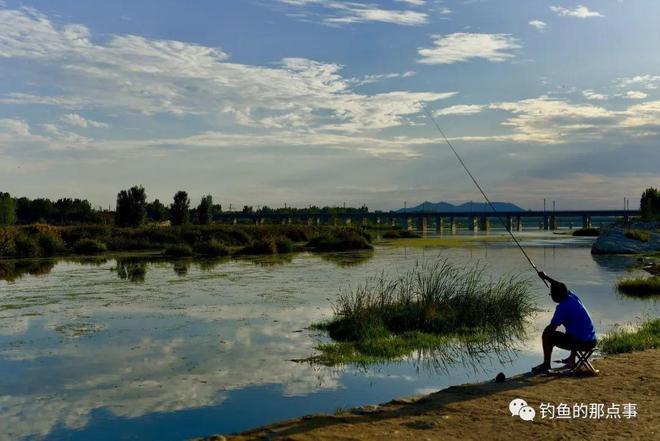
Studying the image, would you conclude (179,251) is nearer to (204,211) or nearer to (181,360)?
(181,360)

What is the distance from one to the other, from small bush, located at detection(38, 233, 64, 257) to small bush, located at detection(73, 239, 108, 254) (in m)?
0.97

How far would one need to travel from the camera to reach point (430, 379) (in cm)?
1050

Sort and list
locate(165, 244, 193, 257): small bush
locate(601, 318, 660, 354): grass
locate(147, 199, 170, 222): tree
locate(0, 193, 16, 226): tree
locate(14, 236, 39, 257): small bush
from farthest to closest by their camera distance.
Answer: locate(147, 199, 170, 222): tree < locate(0, 193, 16, 226): tree < locate(165, 244, 193, 257): small bush < locate(14, 236, 39, 257): small bush < locate(601, 318, 660, 354): grass

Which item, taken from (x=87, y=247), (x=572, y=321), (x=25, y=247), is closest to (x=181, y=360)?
(x=572, y=321)

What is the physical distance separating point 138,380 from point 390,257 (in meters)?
28.7

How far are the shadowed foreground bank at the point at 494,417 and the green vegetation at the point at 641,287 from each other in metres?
12.8

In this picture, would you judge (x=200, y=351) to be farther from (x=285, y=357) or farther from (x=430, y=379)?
(x=430, y=379)

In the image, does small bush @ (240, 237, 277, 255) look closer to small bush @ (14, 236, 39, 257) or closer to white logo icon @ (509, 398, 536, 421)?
small bush @ (14, 236, 39, 257)

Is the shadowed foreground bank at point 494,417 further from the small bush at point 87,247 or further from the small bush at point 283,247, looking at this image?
the small bush at point 87,247

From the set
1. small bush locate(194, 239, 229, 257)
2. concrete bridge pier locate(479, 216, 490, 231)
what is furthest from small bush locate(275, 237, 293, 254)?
concrete bridge pier locate(479, 216, 490, 231)

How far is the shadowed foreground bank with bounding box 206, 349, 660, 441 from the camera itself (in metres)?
7.04

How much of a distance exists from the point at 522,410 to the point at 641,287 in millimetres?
16043

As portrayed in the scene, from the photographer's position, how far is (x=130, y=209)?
224ft

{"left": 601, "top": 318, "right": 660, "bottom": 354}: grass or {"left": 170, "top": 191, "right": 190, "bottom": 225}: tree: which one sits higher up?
{"left": 170, "top": 191, "right": 190, "bottom": 225}: tree
